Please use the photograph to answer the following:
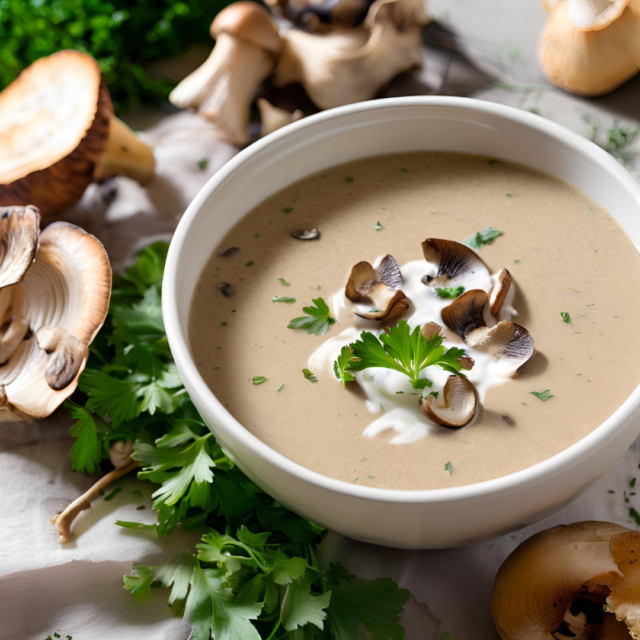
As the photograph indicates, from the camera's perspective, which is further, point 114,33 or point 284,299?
point 114,33

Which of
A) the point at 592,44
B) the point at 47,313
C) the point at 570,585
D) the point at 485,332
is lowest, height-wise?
the point at 47,313

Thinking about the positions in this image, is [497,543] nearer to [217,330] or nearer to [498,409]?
[498,409]

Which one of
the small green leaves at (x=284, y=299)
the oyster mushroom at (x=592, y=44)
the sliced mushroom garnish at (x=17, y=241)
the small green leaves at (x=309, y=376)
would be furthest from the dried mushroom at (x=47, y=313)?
the oyster mushroom at (x=592, y=44)

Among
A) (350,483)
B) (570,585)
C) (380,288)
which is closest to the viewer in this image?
(350,483)

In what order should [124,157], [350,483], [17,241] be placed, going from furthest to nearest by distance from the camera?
[124,157] → [17,241] → [350,483]

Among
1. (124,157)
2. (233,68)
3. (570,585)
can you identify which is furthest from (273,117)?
(570,585)

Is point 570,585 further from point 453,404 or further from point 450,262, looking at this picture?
point 450,262

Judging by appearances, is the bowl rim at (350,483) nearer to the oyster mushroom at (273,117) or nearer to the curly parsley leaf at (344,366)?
the curly parsley leaf at (344,366)
